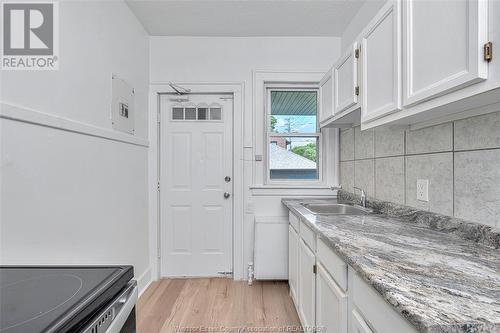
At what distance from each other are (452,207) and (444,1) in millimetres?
935

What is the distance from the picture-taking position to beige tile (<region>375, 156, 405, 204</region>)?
171 centimetres

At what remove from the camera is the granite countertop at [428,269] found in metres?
0.59

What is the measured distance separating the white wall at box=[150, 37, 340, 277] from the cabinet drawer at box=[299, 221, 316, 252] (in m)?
0.96

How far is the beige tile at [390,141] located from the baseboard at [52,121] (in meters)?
1.94

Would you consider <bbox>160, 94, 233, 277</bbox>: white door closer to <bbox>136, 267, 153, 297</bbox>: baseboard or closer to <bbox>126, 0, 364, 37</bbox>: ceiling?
<bbox>136, 267, 153, 297</bbox>: baseboard

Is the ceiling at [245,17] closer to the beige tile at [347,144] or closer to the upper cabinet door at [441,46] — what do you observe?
the beige tile at [347,144]

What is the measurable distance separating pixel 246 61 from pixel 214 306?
→ 250 centimetres

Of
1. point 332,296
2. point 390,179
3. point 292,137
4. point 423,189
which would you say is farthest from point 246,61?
point 332,296

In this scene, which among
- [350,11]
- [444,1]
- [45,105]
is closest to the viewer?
[444,1]

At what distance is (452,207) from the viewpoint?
129 cm

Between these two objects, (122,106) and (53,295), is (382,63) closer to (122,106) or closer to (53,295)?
(53,295)

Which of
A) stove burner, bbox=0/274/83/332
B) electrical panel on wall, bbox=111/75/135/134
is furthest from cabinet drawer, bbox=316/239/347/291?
electrical panel on wall, bbox=111/75/135/134

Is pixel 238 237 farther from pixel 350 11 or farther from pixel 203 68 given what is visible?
pixel 350 11

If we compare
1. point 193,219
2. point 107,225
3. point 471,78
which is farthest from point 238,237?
point 471,78
